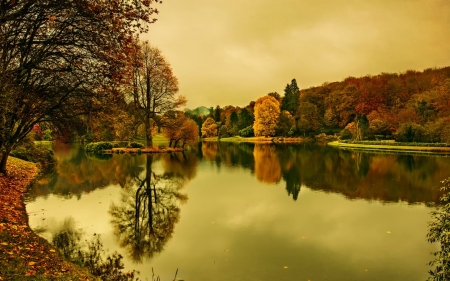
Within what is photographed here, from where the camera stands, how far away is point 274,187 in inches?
690

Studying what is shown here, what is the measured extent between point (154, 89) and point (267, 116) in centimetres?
4102

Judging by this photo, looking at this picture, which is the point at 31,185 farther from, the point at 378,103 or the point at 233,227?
the point at 378,103

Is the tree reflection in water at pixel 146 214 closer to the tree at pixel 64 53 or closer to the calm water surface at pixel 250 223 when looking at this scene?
the calm water surface at pixel 250 223

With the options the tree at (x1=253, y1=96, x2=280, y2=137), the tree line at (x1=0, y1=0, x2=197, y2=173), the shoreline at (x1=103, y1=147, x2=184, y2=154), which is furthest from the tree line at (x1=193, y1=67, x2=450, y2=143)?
the tree line at (x1=0, y1=0, x2=197, y2=173)

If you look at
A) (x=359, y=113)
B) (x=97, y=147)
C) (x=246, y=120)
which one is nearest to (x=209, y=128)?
(x=246, y=120)

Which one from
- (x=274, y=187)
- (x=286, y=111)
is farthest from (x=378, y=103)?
(x=274, y=187)

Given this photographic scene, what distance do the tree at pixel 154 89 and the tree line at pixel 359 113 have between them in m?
34.1

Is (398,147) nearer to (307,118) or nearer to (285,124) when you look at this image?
(285,124)

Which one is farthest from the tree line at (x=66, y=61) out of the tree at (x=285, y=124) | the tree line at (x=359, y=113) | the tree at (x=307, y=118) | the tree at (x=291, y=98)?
the tree at (x=291, y=98)

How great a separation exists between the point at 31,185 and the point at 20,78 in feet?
28.7

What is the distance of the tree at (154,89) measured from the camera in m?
38.7

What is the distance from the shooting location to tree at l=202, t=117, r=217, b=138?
95.9 meters

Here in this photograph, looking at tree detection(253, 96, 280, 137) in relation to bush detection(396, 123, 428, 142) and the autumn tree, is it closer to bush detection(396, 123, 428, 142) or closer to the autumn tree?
bush detection(396, 123, 428, 142)

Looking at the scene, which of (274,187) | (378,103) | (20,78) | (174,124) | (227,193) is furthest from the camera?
(378,103)
